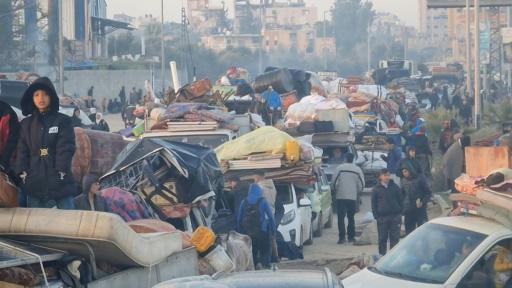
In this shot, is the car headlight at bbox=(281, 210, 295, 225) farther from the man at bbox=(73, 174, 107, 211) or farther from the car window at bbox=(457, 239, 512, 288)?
the car window at bbox=(457, 239, 512, 288)

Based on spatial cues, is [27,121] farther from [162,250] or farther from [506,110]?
[506,110]

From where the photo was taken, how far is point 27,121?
34.3 ft

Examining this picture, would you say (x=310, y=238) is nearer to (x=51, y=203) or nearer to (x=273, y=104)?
(x=51, y=203)

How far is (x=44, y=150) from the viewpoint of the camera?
1038cm

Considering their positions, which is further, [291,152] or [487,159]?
[291,152]

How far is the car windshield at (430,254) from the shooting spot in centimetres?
1141

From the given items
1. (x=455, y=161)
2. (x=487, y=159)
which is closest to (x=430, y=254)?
(x=487, y=159)

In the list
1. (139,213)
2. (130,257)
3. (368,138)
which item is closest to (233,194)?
(139,213)

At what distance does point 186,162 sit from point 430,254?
17.0 feet

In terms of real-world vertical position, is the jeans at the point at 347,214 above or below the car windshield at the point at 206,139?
below

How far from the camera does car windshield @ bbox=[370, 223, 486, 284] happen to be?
11.4 m

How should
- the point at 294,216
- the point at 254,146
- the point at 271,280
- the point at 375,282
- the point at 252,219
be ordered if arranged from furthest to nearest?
the point at 254,146, the point at 294,216, the point at 252,219, the point at 375,282, the point at 271,280

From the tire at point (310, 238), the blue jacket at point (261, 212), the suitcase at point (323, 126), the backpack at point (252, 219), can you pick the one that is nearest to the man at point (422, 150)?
the suitcase at point (323, 126)

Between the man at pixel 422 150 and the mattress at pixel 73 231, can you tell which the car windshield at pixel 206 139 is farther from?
the mattress at pixel 73 231
